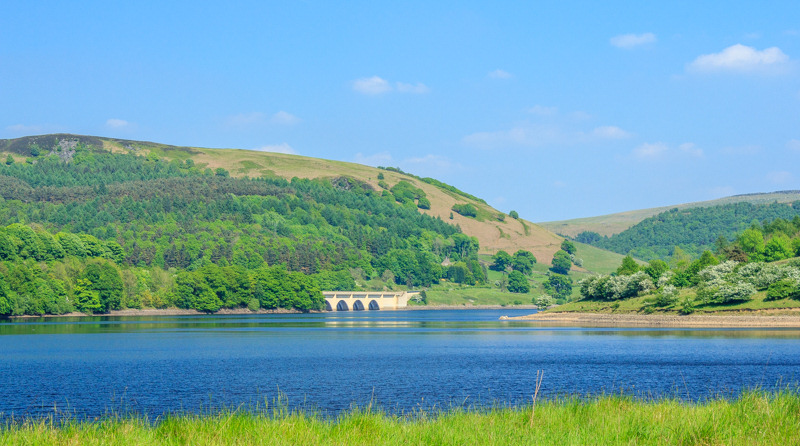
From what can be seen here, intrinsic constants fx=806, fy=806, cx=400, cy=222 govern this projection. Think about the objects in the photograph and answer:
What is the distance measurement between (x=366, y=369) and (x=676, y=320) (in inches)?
2914

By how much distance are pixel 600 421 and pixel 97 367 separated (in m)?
55.5

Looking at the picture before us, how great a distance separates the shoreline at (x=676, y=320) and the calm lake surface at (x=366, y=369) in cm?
445

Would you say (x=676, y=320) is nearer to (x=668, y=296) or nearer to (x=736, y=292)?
(x=668, y=296)

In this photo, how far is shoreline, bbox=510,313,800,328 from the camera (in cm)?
11350

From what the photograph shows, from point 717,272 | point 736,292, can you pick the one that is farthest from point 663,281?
point 736,292

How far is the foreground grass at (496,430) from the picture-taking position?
2147cm

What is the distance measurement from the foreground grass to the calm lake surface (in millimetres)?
2483

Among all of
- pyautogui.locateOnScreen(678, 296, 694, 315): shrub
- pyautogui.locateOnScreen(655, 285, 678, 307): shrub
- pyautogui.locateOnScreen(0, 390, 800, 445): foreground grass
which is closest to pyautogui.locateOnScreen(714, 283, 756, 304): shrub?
pyautogui.locateOnScreen(678, 296, 694, 315): shrub

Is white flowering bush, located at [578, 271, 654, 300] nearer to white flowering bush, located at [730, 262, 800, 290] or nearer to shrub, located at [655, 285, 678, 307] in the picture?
shrub, located at [655, 285, 678, 307]

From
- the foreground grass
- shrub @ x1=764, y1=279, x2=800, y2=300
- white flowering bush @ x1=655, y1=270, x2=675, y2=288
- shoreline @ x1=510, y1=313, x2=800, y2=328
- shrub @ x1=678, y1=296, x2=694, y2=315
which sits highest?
white flowering bush @ x1=655, y1=270, x2=675, y2=288

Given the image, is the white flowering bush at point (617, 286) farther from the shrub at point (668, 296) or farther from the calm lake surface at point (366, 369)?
the calm lake surface at point (366, 369)

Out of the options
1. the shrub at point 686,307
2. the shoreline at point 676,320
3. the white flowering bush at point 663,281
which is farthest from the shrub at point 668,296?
the white flowering bush at point 663,281

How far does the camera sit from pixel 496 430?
23078 millimetres

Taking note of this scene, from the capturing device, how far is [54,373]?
210 ft
